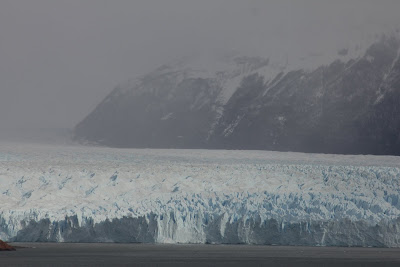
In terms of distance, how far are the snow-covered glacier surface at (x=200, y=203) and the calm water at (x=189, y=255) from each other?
475 mm

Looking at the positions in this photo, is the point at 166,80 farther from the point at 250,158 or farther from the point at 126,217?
the point at 126,217

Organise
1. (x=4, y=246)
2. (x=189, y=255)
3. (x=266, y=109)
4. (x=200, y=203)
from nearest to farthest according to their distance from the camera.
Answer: (x=189, y=255) < (x=4, y=246) < (x=200, y=203) < (x=266, y=109)

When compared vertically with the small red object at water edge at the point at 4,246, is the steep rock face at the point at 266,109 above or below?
above

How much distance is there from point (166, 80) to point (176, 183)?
1650 inches

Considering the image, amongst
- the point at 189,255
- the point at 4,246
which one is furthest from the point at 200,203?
the point at 4,246

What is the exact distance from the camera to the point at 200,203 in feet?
100

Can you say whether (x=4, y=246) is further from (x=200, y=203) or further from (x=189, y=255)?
(x=200, y=203)

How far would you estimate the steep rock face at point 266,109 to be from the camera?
64594 millimetres

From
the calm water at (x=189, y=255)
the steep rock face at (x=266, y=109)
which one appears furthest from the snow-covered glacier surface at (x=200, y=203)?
the steep rock face at (x=266, y=109)

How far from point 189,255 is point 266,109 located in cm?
4308

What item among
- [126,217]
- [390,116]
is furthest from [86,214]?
[390,116]

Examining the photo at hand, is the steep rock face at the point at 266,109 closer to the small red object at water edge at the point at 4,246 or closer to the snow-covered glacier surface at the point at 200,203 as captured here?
the snow-covered glacier surface at the point at 200,203

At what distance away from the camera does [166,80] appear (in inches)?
2901

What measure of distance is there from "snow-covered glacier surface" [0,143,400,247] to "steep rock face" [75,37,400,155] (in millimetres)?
29704
